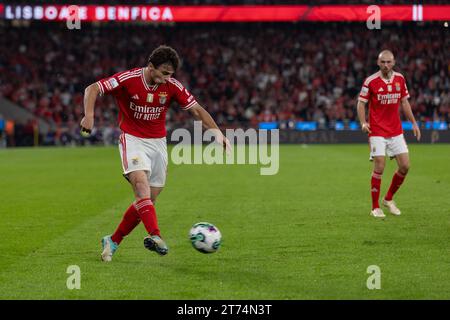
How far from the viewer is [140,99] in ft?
28.9

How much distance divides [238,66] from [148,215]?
137ft

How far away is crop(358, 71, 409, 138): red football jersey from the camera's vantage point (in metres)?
12.7

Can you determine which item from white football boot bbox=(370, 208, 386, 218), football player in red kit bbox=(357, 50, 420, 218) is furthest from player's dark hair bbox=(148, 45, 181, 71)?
white football boot bbox=(370, 208, 386, 218)

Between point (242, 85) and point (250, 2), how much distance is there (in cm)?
494

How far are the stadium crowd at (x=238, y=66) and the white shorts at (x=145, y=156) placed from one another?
34.2 metres

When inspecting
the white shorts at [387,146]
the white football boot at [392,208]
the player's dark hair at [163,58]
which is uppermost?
the player's dark hair at [163,58]

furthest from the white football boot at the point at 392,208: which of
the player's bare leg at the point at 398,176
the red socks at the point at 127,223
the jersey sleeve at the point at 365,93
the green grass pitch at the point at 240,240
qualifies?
the red socks at the point at 127,223

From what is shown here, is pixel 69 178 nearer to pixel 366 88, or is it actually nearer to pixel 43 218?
pixel 43 218

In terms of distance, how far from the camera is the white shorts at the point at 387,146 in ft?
42.3

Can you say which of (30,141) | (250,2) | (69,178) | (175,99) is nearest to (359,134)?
(250,2)

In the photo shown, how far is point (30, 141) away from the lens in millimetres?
43844

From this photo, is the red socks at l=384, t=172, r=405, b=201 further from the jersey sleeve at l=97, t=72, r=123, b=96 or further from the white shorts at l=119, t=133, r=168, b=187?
the jersey sleeve at l=97, t=72, r=123, b=96
